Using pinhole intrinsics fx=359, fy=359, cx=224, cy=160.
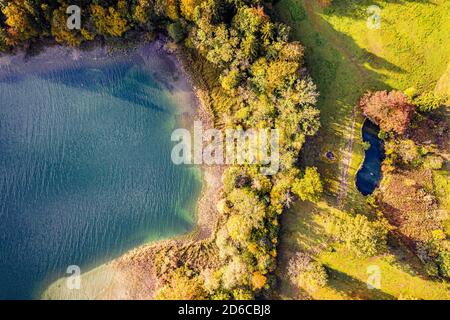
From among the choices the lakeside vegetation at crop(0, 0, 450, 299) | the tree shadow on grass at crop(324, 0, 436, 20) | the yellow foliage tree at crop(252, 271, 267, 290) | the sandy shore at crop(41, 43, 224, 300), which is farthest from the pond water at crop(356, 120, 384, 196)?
the sandy shore at crop(41, 43, 224, 300)

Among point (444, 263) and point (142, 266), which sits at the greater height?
point (444, 263)

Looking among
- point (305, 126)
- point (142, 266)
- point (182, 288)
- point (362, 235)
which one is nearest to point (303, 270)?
point (362, 235)

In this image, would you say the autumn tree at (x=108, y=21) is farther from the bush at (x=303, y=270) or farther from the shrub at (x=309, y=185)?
the bush at (x=303, y=270)

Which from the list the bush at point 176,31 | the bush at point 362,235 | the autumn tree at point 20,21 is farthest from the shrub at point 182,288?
the autumn tree at point 20,21

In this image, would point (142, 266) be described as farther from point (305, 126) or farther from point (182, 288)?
point (305, 126)

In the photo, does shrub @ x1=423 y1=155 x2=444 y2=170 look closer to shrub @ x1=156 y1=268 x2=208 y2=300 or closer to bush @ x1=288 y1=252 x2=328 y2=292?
bush @ x1=288 y1=252 x2=328 y2=292

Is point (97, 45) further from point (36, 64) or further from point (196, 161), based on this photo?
point (196, 161)

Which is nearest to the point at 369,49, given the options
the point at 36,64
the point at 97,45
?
the point at 97,45
